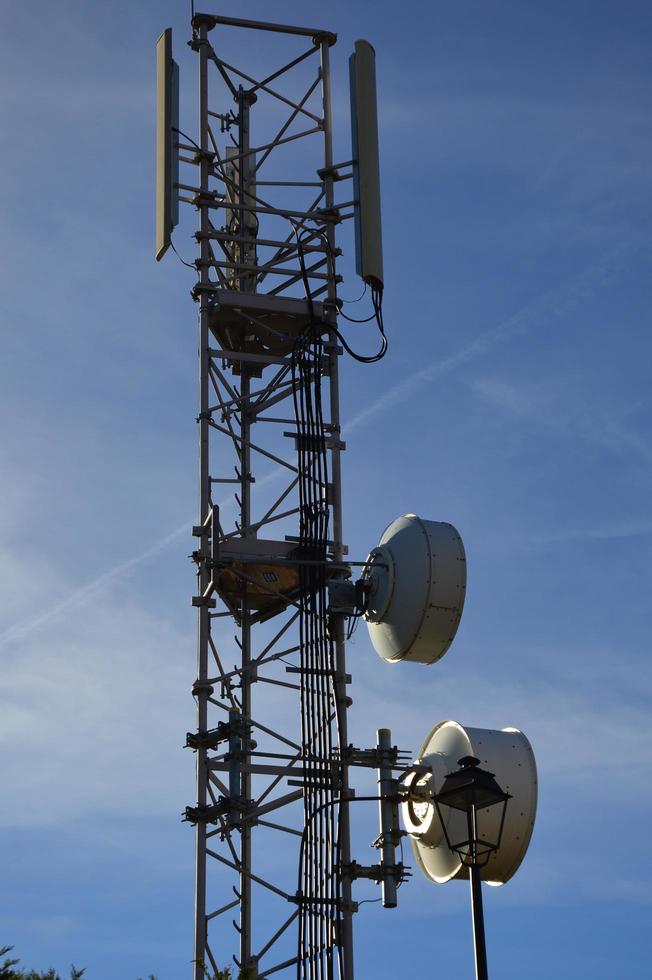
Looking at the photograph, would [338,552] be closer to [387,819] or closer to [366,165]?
[387,819]

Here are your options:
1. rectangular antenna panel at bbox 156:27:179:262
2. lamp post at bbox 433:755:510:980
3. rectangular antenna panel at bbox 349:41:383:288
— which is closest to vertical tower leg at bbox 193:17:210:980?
rectangular antenna panel at bbox 156:27:179:262

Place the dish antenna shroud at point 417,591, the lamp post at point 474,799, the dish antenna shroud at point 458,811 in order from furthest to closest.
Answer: the dish antenna shroud at point 417,591 → the dish antenna shroud at point 458,811 → the lamp post at point 474,799

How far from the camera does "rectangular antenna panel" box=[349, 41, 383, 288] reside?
1324 inches

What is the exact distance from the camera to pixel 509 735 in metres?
29.5

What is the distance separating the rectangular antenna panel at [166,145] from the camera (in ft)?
110

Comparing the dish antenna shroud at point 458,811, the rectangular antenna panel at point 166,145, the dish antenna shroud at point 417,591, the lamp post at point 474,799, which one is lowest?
→ the lamp post at point 474,799

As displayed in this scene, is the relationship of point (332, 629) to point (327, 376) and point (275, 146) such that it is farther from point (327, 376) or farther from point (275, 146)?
point (275, 146)

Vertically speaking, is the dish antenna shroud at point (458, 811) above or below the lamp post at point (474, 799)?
above

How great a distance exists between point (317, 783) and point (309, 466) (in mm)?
5709

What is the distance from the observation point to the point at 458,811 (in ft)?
97.3

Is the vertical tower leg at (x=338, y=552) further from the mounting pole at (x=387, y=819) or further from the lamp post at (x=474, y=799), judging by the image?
the lamp post at (x=474, y=799)

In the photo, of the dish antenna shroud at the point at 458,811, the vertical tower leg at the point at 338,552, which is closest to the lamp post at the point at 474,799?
the dish antenna shroud at the point at 458,811

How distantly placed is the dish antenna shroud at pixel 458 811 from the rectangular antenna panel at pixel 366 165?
28.8 ft

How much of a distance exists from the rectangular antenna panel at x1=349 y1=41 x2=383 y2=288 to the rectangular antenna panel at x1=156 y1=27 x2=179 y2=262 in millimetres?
3350
